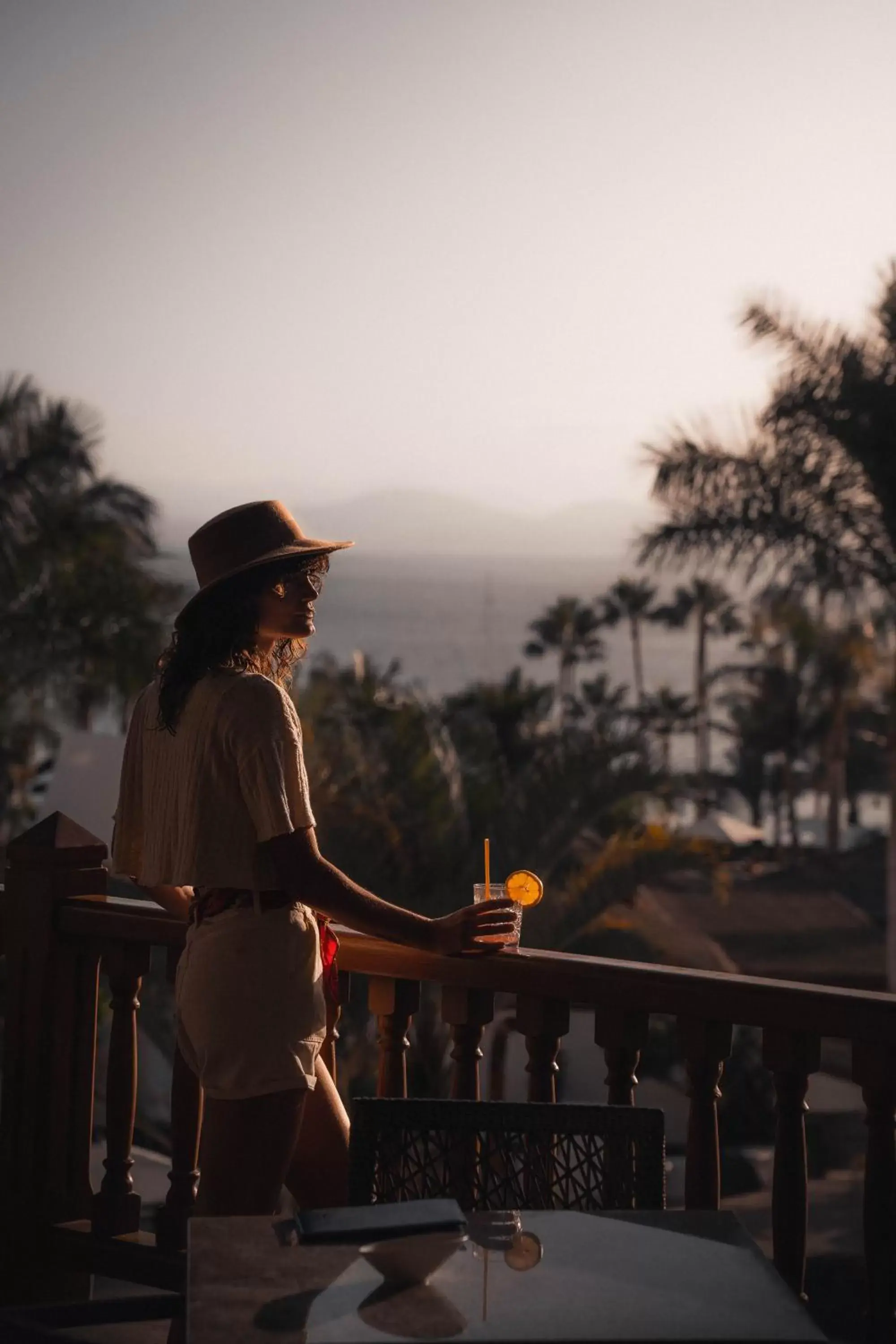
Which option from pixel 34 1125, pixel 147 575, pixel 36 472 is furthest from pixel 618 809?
pixel 147 575

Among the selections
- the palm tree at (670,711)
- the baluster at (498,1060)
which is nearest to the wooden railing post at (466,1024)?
the baluster at (498,1060)

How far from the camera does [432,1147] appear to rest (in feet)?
7.89

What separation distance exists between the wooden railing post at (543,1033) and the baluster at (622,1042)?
0.27ft

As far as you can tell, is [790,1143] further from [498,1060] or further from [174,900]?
[498,1060]

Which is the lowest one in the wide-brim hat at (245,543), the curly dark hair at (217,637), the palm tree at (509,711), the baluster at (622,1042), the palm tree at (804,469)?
the baluster at (622,1042)

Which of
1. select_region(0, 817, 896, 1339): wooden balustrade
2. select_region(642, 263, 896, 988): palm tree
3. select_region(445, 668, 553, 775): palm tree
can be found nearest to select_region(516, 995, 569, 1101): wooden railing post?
select_region(0, 817, 896, 1339): wooden balustrade

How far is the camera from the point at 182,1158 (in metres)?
3.47

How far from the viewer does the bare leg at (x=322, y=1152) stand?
110 inches

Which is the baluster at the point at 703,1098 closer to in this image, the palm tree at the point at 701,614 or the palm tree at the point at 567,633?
the palm tree at the point at 567,633

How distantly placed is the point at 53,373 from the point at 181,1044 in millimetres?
33463

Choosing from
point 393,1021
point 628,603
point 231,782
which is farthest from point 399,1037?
point 628,603

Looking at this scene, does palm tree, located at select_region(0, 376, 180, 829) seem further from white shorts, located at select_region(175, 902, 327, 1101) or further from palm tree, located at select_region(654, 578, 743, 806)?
palm tree, located at select_region(654, 578, 743, 806)

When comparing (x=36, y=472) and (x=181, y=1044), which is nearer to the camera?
(x=181, y=1044)

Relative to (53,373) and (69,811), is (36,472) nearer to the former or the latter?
(53,373)
